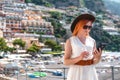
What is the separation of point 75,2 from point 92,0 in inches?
373

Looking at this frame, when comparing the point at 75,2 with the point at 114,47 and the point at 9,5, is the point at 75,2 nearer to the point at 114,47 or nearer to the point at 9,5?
the point at 114,47

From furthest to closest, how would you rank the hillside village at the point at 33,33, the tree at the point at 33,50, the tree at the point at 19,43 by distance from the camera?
the tree at the point at 19,43
the tree at the point at 33,50
the hillside village at the point at 33,33

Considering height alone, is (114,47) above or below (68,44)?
below

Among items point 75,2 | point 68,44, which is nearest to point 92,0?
point 75,2

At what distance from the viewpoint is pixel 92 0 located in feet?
322

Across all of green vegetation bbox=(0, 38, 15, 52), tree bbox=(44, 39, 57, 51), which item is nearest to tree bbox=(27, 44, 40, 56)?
green vegetation bbox=(0, 38, 15, 52)

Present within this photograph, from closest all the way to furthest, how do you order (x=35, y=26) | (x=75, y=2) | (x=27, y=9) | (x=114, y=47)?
(x=35, y=26) < (x=27, y=9) < (x=114, y=47) < (x=75, y=2)

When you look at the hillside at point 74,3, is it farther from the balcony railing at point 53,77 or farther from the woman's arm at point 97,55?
the woman's arm at point 97,55

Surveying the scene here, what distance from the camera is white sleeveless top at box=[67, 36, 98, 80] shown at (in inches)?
92.3

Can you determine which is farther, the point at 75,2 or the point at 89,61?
the point at 75,2

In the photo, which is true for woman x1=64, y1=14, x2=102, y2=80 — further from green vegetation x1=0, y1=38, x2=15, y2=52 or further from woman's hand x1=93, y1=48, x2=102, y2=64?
green vegetation x1=0, y1=38, x2=15, y2=52

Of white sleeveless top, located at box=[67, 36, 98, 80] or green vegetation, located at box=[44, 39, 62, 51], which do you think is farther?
green vegetation, located at box=[44, 39, 62, 51]

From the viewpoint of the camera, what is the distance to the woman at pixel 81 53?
2.35 metres

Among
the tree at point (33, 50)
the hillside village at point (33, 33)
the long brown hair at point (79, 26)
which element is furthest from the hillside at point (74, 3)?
the long brown hair at point (79, 26)
